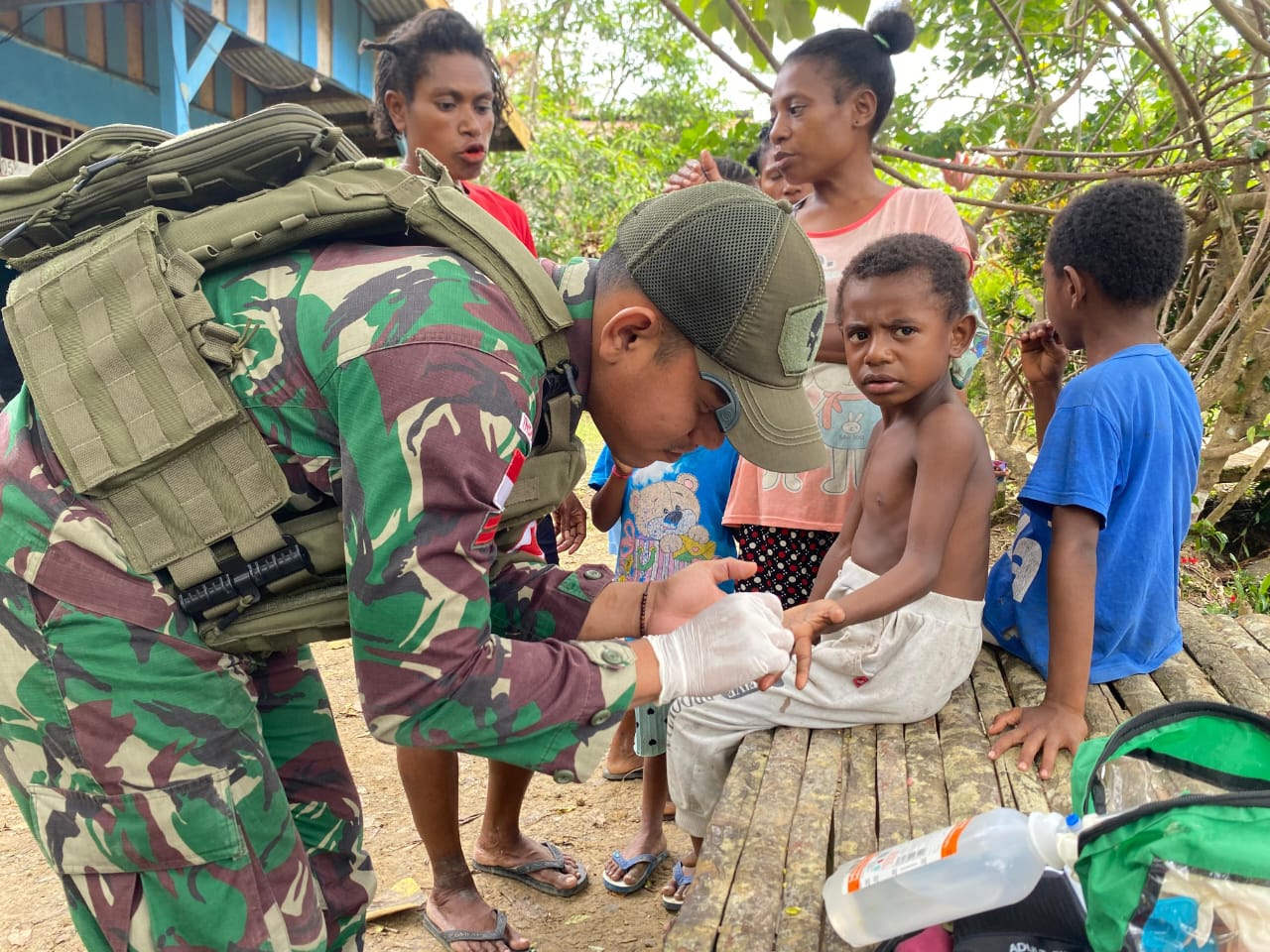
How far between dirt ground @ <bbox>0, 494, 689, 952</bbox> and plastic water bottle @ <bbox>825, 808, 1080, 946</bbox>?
4.29 ft

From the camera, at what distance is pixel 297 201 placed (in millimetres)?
1392

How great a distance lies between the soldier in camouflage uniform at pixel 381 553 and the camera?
48.9 inches

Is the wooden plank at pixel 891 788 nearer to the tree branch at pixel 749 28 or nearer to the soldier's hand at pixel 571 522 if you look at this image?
the soldier's hand at pixel 571 522

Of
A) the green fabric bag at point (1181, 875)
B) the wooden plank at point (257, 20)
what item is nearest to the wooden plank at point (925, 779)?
the green fabric bag at point (1181, 875)

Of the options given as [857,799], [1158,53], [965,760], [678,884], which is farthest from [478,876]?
[1158,53]

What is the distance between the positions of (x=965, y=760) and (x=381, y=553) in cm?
140

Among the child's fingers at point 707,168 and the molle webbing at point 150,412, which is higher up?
the child's fingers at point 707,168

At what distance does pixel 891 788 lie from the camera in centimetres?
199

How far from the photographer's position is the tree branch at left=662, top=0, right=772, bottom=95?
228 centimetres

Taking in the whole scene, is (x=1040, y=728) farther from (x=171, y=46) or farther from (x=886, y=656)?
(x=171, y=46)

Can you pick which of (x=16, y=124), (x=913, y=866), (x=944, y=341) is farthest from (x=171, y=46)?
(x=913, y=866)

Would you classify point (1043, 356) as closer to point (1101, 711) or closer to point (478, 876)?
point (1101, 711)

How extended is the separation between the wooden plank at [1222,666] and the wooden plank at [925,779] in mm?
823

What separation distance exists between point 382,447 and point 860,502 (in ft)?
4.82
